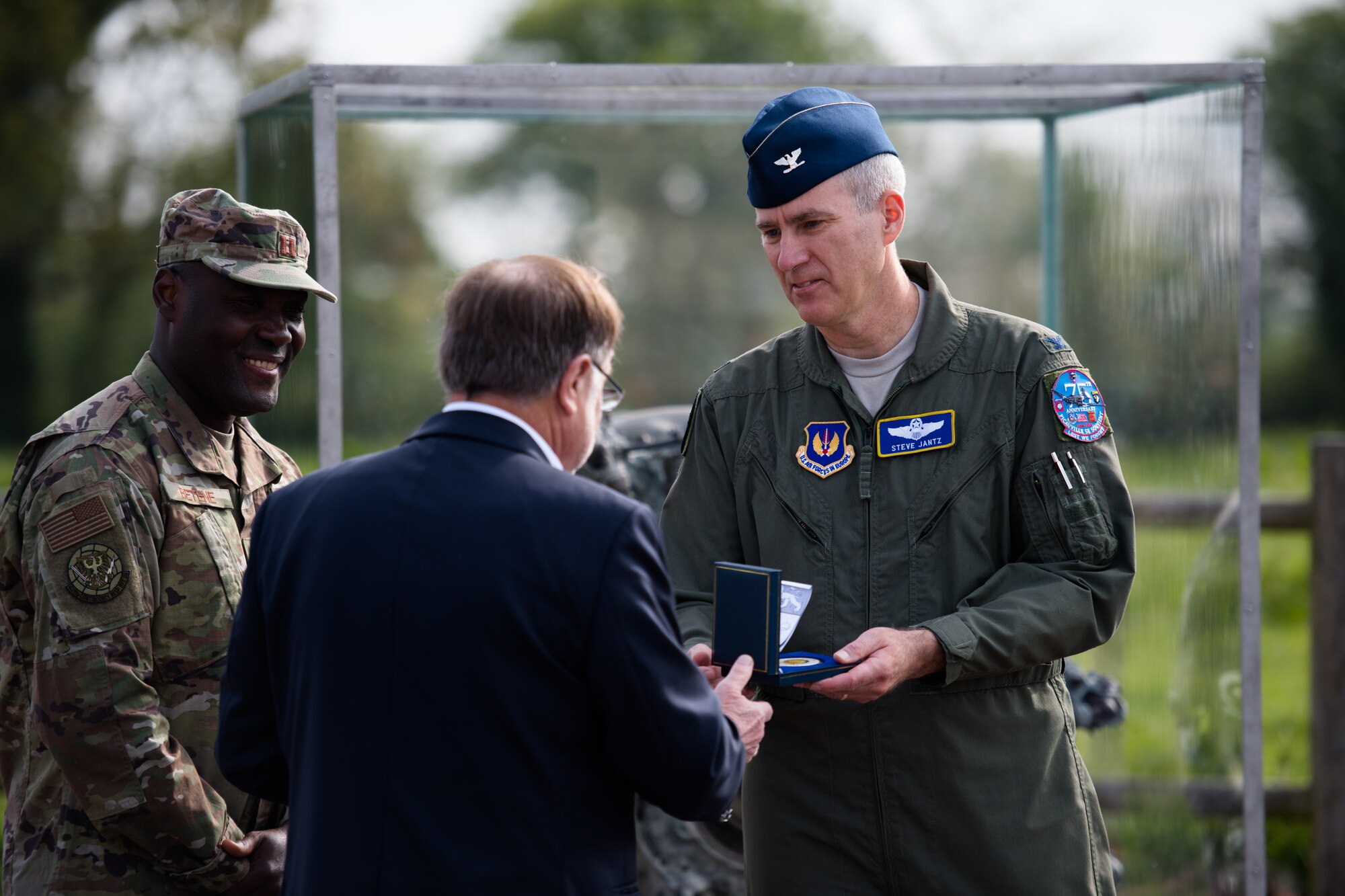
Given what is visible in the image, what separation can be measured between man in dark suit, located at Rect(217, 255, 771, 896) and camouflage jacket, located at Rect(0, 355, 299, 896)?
1.71 feet

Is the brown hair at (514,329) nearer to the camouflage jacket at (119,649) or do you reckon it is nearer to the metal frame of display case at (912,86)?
the camouflage jacket at (119,649)

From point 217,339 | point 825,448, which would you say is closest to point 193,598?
point 217,339

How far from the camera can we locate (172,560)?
2316 millimetres

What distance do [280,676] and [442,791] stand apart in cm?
35

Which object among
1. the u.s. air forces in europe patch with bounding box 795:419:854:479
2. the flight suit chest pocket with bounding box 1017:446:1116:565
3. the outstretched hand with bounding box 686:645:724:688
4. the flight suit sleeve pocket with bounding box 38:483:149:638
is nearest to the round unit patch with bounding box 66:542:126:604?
the flight suit sleeve pocket with bounding box 38:483:149:638

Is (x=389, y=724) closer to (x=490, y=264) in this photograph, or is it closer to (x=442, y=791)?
(x=442, y=791)

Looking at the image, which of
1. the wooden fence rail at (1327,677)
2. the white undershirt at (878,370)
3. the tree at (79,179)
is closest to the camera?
the white undershirt at (878,370)

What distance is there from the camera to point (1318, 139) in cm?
2652

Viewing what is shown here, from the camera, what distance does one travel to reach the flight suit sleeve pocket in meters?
2.17

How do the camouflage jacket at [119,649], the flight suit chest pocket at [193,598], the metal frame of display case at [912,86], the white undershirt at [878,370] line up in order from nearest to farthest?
the camouflage jacket at [119,649], the flight suit chest pocket at [193,598], the white undershirt at [878,370], the metal frame of display case at [912,86]

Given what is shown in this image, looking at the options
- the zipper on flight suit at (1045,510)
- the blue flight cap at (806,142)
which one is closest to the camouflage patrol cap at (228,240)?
the blue flight cap at (806,142)

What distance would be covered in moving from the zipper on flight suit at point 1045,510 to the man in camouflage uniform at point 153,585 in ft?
4.80

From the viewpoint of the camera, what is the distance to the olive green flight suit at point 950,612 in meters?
2.34

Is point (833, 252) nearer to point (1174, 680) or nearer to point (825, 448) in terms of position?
point (825, 448)
